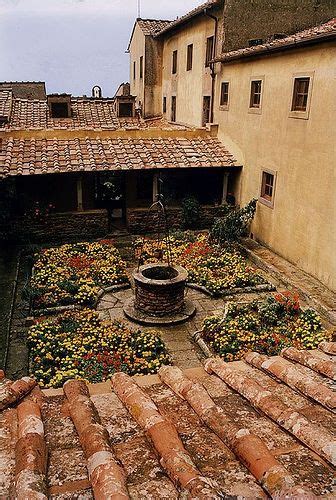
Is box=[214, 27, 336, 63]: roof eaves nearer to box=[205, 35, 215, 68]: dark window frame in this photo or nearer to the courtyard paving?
box=[205, 35, 215, 68]: dark window frame

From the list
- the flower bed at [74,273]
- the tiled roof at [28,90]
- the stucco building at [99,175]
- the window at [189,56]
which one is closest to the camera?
the flower bed at [74,273]

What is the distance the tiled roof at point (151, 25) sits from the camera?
24.1 m

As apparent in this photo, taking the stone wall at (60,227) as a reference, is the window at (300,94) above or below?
above

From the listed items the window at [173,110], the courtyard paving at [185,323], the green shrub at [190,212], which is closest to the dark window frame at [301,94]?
the green shrub at [190,212]

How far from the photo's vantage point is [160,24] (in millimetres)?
24844

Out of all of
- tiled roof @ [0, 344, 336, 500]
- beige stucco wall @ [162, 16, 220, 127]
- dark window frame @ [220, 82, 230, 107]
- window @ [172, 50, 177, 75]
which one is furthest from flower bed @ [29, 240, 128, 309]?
window @ [172, 50, 177, 75]

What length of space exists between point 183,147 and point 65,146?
421 centimetres

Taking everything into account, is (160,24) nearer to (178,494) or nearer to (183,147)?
(183,147)

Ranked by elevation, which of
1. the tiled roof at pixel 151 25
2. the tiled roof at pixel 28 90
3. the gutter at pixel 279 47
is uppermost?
the tiled roof at pixel 151 25

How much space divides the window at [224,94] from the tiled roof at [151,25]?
10.5 metres

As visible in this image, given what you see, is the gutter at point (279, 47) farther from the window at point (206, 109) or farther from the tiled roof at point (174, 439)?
the tiled roof at point (174, 439)

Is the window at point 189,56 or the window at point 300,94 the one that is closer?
the window at point 300,94

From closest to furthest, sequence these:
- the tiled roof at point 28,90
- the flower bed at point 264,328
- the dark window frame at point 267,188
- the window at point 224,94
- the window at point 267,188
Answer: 1. the flower bed at point 264,328
2. the dark window frame at point 267,188
3. the window at point 267,188
4. the window at point 224,94
5. the tiled roof at point 28,90

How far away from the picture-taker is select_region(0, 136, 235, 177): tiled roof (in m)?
13.3
